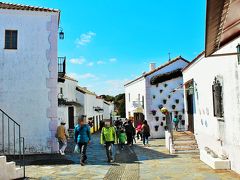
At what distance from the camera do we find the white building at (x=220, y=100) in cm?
871

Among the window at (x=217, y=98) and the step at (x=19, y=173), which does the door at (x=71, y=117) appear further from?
the step at (x=19, y=173)

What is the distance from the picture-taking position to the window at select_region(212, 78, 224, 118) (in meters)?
10.6

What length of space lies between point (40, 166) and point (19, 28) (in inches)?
266

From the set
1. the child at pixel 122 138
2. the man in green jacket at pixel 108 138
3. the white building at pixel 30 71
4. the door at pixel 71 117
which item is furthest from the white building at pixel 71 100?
the man in green jacket at pixel 108 138

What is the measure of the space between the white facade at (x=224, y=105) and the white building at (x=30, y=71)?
21.8 feet

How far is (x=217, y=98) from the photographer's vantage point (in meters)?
10.9

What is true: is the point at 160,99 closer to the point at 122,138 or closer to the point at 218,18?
the point at 122,138

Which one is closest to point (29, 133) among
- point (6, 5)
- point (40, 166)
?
Result: point (40, 166)

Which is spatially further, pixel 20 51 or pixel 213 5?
pixel 20 51

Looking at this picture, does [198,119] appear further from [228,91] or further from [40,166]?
[40,166]

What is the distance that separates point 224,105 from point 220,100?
1.96 feet

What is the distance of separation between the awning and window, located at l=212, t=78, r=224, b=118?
5.15 meters

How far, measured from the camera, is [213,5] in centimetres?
386

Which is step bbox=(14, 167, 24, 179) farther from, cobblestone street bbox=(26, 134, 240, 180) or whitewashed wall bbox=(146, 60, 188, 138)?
whitewashed wall bbox=(146, 60, 188, 138)
